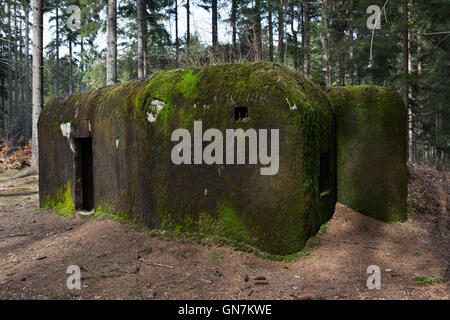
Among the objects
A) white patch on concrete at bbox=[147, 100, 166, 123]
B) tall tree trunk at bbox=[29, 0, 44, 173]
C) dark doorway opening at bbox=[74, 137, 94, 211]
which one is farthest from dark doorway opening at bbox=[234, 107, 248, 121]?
tall tree trunk at bbox=[29, 0, 44, 173]

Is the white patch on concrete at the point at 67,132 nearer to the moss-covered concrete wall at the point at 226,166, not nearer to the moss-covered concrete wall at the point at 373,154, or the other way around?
the moss-covered concrete wall at the point at 226,166

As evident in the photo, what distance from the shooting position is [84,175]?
22.2ft

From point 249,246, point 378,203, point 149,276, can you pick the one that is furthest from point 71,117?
point 378,203

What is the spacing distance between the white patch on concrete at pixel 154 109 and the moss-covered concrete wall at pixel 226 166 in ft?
0.11

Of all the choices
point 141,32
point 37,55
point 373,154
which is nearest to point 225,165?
point 373,154

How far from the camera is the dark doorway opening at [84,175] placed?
21.7ft

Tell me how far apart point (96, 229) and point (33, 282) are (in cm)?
165

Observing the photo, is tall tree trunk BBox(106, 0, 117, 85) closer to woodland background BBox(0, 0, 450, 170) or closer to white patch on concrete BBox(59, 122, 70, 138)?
woodland background BBox(0, 0, 450, 170)

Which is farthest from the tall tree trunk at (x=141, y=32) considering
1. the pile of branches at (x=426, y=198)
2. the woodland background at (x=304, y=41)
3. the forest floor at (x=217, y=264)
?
the pile of branches at (x=426, y=198)

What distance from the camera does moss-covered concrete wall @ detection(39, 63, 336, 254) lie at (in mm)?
4191

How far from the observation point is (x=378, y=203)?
18.9ft

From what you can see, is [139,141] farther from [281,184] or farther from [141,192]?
[281,184]

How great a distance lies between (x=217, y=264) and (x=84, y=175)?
13.7 feet

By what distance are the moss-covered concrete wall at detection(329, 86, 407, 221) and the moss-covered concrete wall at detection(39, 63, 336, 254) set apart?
397 mm
